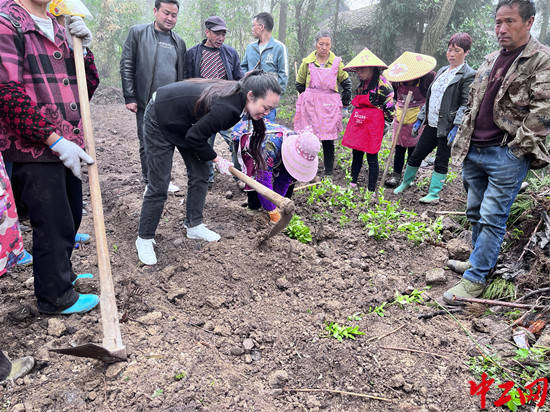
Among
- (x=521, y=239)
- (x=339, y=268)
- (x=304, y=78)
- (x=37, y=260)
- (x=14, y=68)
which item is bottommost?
(x=339, y=268)

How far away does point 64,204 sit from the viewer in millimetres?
2156

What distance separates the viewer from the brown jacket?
229 centimetres

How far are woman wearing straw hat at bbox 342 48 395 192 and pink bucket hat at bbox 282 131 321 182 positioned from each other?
150 centimetres

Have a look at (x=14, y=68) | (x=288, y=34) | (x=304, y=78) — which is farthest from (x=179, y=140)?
(x=288, y=34)

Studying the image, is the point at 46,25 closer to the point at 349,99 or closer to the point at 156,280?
the point at 156,280

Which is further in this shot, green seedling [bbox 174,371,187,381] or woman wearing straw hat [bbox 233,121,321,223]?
woman wearing straw hat [bbox 233,121,321,223]

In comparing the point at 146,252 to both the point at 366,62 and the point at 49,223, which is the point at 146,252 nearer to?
the point at 49,223

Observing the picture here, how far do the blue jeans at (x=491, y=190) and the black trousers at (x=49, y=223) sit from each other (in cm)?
277

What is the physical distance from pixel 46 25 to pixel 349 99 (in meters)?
3.93

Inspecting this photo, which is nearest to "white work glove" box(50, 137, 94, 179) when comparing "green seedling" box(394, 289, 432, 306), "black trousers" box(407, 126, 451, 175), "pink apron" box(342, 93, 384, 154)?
"green seedling" box(394, 289, 432, 306)

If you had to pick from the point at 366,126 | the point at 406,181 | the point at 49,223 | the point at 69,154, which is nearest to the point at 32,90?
the point at 69,154

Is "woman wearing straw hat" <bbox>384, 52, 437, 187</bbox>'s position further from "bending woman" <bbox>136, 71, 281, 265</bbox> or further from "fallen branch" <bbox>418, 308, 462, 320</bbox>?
"fallen branch" <bbox>418, 308, 462, 320</bbox>

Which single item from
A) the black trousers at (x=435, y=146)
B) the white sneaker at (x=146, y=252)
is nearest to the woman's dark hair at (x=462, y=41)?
the black trousers at (x=435, y=146)

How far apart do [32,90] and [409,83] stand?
425 cm
